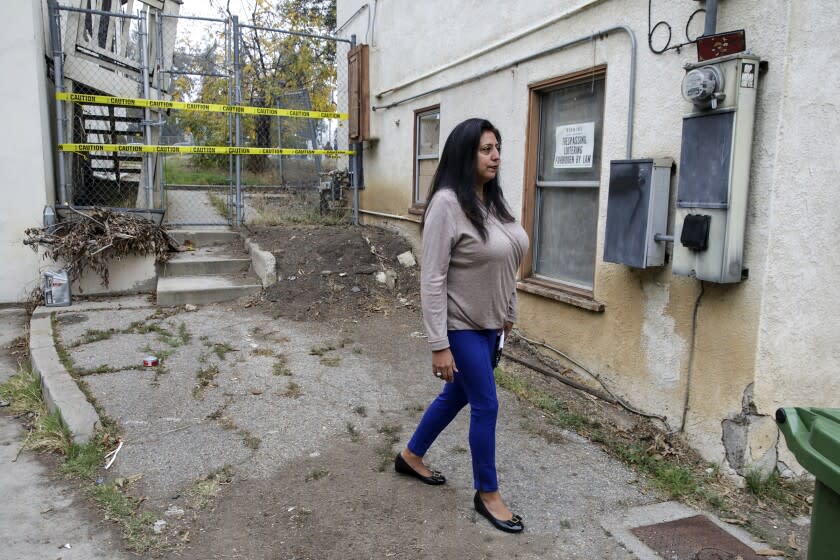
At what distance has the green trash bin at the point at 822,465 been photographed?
187 centimetres

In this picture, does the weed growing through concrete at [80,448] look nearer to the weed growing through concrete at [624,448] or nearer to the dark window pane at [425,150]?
the weed growing through concrete at [624,448]

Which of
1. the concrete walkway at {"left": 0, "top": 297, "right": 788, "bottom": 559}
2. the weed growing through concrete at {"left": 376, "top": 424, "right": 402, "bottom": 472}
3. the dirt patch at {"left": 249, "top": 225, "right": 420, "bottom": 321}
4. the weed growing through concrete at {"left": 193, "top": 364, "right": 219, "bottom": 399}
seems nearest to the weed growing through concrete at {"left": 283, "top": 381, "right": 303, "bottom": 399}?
the concrete walkway at {"left": 0, "top": 297, "right": 788, "bottom": 559}

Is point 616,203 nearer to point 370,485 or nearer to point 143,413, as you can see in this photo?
point 370,485

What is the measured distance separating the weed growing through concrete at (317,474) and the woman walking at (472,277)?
36.8 inches

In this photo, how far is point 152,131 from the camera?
8.84m

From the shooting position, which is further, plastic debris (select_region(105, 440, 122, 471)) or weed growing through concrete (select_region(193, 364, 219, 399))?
weed growing through concrete (select_region(193, 364, 219, 399))

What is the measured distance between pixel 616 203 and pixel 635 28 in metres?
1.21

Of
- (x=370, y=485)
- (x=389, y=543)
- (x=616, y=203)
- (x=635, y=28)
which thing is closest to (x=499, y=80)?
(x=635, y=28)

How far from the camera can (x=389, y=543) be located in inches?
110

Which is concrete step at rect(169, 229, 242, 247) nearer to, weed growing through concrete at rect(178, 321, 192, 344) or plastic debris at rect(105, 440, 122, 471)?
weed growing through concrete at rect(178, 321, 192, 344)

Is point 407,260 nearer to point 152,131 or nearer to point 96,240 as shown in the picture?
point 96,240

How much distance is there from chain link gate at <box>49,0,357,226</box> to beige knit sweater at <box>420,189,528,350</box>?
20.8 feet

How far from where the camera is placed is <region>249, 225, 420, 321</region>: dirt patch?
6.87 m

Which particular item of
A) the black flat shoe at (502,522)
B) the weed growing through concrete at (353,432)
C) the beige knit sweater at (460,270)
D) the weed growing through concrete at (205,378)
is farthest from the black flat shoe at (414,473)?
the weed growing through concrete at (205,378)
